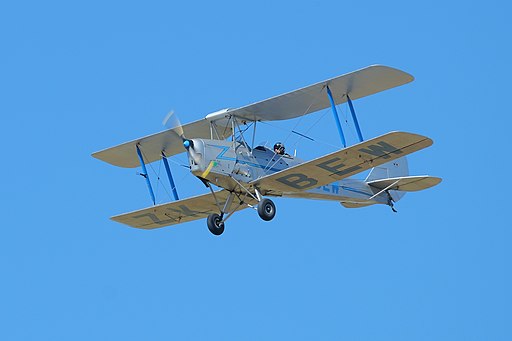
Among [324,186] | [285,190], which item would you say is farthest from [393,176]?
[285,190]

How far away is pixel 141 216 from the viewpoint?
84.6ft

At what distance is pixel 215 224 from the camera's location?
922 inches

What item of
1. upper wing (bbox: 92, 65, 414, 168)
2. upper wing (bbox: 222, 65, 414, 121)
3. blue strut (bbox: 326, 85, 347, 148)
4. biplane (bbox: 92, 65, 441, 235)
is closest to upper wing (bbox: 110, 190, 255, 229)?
biplane (bbox: 92, 65, 441, 235)

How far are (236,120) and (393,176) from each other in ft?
15.9

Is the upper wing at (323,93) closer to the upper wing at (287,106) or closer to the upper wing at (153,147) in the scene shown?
the upper wing at (287,106)

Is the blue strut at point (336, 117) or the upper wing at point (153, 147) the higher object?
the upper wing at point (153, 147)

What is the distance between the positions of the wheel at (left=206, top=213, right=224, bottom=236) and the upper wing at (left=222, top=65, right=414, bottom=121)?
211cm

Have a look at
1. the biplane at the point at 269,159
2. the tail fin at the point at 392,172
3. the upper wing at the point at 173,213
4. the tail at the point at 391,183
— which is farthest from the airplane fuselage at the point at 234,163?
the tail fin at the point at 392,172

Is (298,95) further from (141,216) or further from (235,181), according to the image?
(141,216)

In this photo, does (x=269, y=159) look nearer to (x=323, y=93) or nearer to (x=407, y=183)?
(x=323, y=93)

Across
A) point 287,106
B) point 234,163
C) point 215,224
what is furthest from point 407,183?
point 215,224

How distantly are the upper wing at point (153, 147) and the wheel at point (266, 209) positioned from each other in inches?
102

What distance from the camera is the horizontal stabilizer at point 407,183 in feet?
80.9

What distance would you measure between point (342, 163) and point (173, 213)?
4.76m
